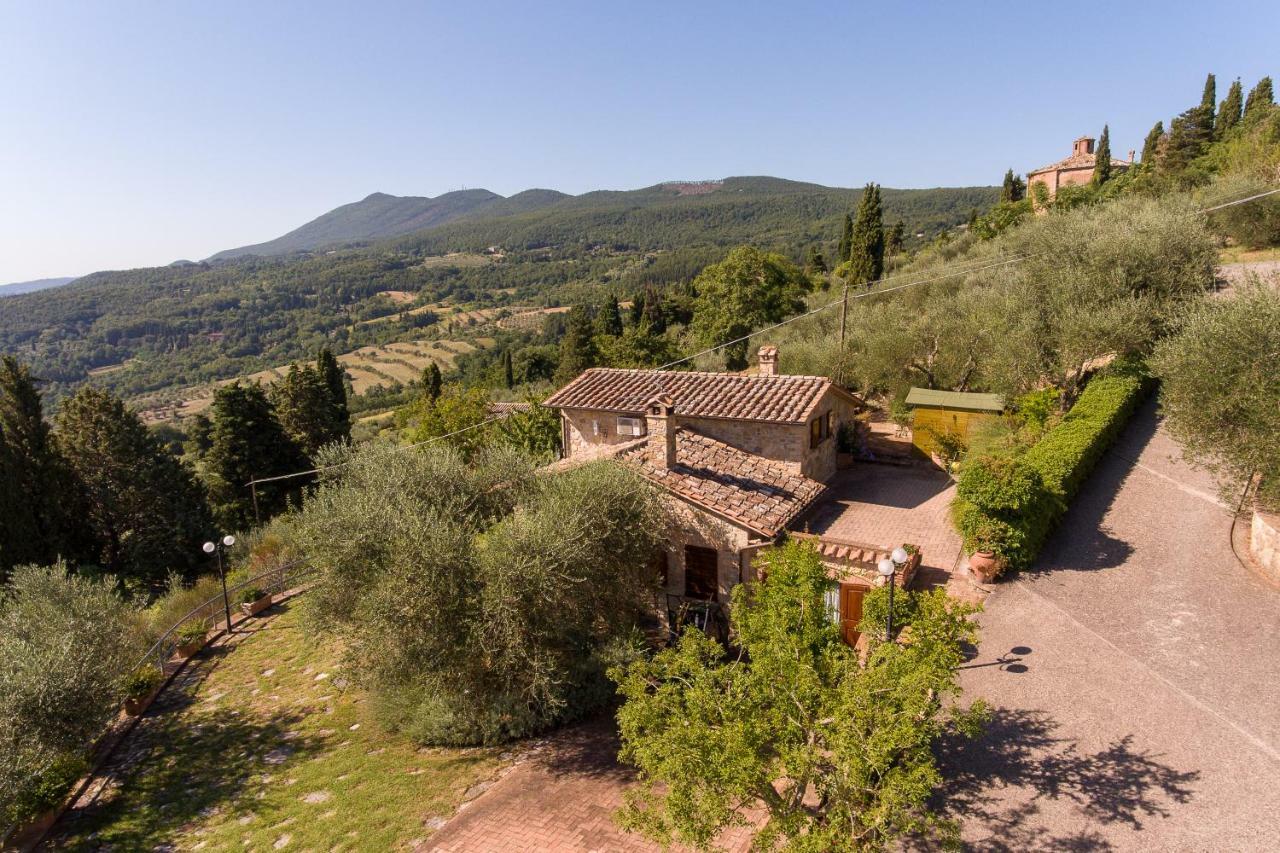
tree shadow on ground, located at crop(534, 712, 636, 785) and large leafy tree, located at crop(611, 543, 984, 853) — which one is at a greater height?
large leafy tree, located at crop(611, 543, 984, 853)

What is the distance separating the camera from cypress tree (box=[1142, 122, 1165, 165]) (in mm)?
61094

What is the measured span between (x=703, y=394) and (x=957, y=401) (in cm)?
969

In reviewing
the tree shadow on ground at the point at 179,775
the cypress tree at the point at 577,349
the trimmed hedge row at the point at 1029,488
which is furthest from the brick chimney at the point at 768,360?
the cypress tree at the point at 577,349

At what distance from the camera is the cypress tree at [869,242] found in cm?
5503

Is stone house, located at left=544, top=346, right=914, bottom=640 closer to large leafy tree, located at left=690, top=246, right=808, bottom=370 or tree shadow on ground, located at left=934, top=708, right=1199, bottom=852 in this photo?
tree shadow on ground, located at left=934, top=708, right=1199, bottom=852

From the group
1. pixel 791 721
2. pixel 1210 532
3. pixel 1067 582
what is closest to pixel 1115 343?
pixel 1210 532

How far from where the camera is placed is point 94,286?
198 metres

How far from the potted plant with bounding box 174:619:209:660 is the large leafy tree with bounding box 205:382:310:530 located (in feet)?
58.4

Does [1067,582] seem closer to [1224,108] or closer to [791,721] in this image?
[791,721]

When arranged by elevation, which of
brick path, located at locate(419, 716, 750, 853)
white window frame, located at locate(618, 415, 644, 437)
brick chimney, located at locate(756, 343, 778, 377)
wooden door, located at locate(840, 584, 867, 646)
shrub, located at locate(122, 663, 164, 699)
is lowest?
shrub, located at locate(122, 663, 164, 699)

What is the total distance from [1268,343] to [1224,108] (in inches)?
2684

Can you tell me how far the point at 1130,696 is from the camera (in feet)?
33.7

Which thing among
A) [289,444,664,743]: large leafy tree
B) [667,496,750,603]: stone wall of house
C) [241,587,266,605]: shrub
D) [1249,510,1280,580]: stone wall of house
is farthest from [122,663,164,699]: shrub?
[1249,510,1280,580]: stone wall of house

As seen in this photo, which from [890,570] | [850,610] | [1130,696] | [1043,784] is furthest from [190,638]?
[1130,696]
